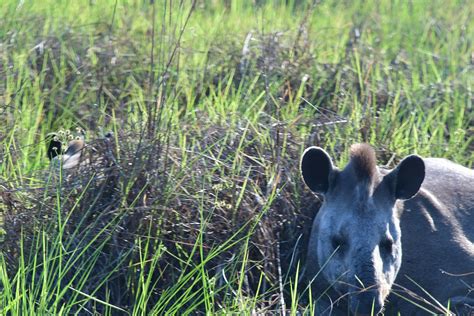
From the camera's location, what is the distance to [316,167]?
5.98 m

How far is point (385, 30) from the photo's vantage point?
9.81 m

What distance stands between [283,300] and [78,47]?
3.72m

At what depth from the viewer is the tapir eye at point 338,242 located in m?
5.62

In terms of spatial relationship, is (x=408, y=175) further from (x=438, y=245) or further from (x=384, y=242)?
(x=438, y=245)

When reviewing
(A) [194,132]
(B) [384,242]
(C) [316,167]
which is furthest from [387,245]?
(A) [194,132]

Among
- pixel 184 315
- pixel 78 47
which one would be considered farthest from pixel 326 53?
pixel 184 315

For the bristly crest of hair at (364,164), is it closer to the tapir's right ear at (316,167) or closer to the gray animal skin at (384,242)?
the gray animal skin at (384,242)

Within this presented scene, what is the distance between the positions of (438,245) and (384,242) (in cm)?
80

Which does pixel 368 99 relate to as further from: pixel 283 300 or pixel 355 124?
pixel 283 300

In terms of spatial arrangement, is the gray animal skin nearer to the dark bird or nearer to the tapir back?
the tapir back

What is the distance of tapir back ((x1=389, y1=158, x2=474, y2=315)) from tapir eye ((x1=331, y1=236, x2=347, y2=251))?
0.61 m

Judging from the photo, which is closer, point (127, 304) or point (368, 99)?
point (127, 304)

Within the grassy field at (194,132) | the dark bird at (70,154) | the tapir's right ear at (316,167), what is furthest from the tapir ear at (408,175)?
the dark bird at (70,154)

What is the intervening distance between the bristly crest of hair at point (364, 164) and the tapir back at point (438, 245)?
67cm
